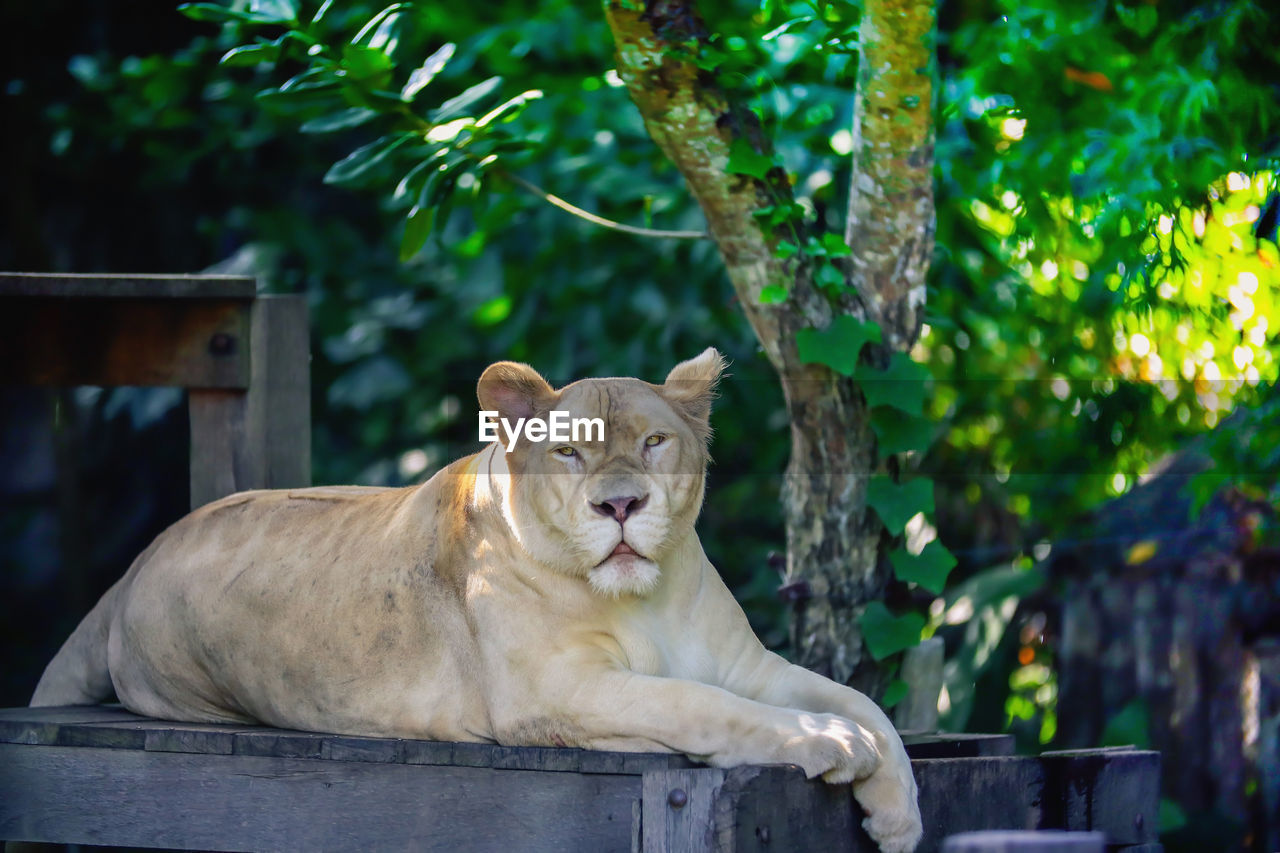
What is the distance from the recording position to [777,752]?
2682 millimetres

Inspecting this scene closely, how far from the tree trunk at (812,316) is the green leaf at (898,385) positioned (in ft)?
0.32

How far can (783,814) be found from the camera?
103 inches

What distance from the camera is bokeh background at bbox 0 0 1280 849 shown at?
14.8ft

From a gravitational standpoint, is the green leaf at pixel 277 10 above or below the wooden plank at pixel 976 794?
above

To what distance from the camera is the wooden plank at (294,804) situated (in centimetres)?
280

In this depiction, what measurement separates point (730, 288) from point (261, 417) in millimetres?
2814

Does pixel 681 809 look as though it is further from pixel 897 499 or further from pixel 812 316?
pixel 812 316

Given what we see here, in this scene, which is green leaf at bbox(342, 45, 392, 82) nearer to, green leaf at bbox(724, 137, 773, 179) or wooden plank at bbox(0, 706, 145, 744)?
green leaf at bbox(724, 137, 773, 179)

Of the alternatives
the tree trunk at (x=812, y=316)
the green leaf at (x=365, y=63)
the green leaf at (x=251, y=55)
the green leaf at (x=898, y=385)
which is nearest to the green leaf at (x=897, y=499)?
the tree trunk at (x=812, y=316)

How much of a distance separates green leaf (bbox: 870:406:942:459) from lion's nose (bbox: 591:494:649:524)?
54.4 inches

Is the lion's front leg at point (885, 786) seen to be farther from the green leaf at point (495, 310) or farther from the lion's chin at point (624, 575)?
the green leaf at point (495, 310)

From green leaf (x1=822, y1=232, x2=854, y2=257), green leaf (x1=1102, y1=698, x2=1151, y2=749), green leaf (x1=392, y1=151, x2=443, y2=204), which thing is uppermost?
green leaf (x1=392, y1=151, x2=443, y2=204)

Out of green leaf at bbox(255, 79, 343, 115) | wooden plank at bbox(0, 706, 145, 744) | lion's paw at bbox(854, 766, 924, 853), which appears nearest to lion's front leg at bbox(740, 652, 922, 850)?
lion's paw at bbox(854, 766, 924, 853)

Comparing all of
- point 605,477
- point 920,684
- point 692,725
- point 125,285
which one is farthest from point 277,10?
point 920,684
